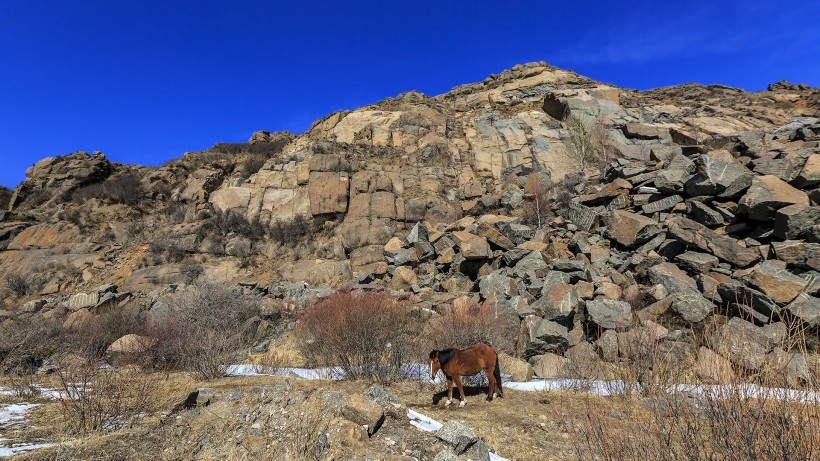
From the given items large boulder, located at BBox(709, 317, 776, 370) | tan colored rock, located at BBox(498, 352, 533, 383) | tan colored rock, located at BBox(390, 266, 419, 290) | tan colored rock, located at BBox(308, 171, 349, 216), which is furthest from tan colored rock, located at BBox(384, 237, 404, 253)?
large boulder, located at BBox(709, 317, 776, 370)

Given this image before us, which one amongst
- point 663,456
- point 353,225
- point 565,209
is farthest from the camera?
point 353,225

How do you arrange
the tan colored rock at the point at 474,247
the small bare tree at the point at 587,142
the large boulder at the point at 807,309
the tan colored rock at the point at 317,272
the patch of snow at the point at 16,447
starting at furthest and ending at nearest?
the small bare tree at the point at 587,142, the tan colored rock at the point at 317,272, the tan colored rock at the point at 474,247, the large boulder at the point at 807,309, the patch of snow at the point at 16,447

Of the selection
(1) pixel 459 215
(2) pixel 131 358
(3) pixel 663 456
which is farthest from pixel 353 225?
(3) pixel 663 456

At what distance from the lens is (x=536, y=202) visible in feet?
56.2

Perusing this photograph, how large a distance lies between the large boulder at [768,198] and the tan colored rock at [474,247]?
7.02 m

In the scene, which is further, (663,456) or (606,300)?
(606,300)

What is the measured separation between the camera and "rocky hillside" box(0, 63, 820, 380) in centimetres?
845

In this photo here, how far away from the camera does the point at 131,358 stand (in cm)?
912

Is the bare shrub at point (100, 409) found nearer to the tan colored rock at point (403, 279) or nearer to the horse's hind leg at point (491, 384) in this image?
the horse's hind leg at point (491, 384)

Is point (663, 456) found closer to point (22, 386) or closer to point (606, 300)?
point (606, 300)

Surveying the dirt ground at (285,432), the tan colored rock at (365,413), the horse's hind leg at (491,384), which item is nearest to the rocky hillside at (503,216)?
the dirt ground at (285,432)

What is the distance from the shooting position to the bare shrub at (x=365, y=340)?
747 centimetres

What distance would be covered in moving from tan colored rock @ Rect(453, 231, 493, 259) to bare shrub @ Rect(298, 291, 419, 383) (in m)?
5.19

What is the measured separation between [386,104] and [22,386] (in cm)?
2730
